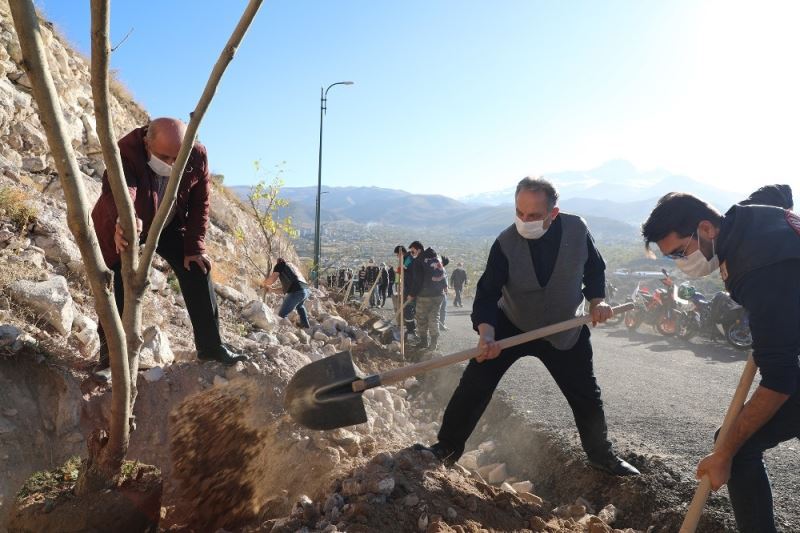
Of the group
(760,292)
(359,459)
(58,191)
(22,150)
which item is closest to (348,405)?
(359,459)

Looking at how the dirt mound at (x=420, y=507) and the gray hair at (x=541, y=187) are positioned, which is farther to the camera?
the gray hair at (x=541, y=187)

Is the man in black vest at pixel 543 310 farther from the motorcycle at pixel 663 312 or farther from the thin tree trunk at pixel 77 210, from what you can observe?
the motorcycle at pixel 663 312

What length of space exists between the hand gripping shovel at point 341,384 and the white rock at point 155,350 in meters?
1.13

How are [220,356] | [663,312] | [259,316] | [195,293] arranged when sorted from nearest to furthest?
1. [195,293]
2. [220,356]
3. [259,316]
4. [663,312]

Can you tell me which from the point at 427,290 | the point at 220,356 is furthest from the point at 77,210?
the point at 427,290

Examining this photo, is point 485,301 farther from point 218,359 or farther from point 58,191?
point 58,191

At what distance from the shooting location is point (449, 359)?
9.25ft

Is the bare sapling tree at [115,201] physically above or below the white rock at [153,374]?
above

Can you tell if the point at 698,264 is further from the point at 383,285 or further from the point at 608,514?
the point at 383,285

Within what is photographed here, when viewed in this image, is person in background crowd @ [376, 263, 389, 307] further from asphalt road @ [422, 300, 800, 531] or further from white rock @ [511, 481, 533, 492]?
white rock @ [511, 481, 533, 492]

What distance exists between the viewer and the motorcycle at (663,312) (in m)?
10.8

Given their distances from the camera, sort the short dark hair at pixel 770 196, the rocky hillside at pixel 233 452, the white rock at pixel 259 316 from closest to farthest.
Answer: the rocky hillside at pixel 233 452, the short dark hair at pixel 770 196, the white rock at pixel 259 316

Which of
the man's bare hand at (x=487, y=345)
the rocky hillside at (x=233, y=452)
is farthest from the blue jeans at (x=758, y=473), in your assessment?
the man's bare hand at (x=487, y=345)

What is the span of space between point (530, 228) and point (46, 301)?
10.4 ft
